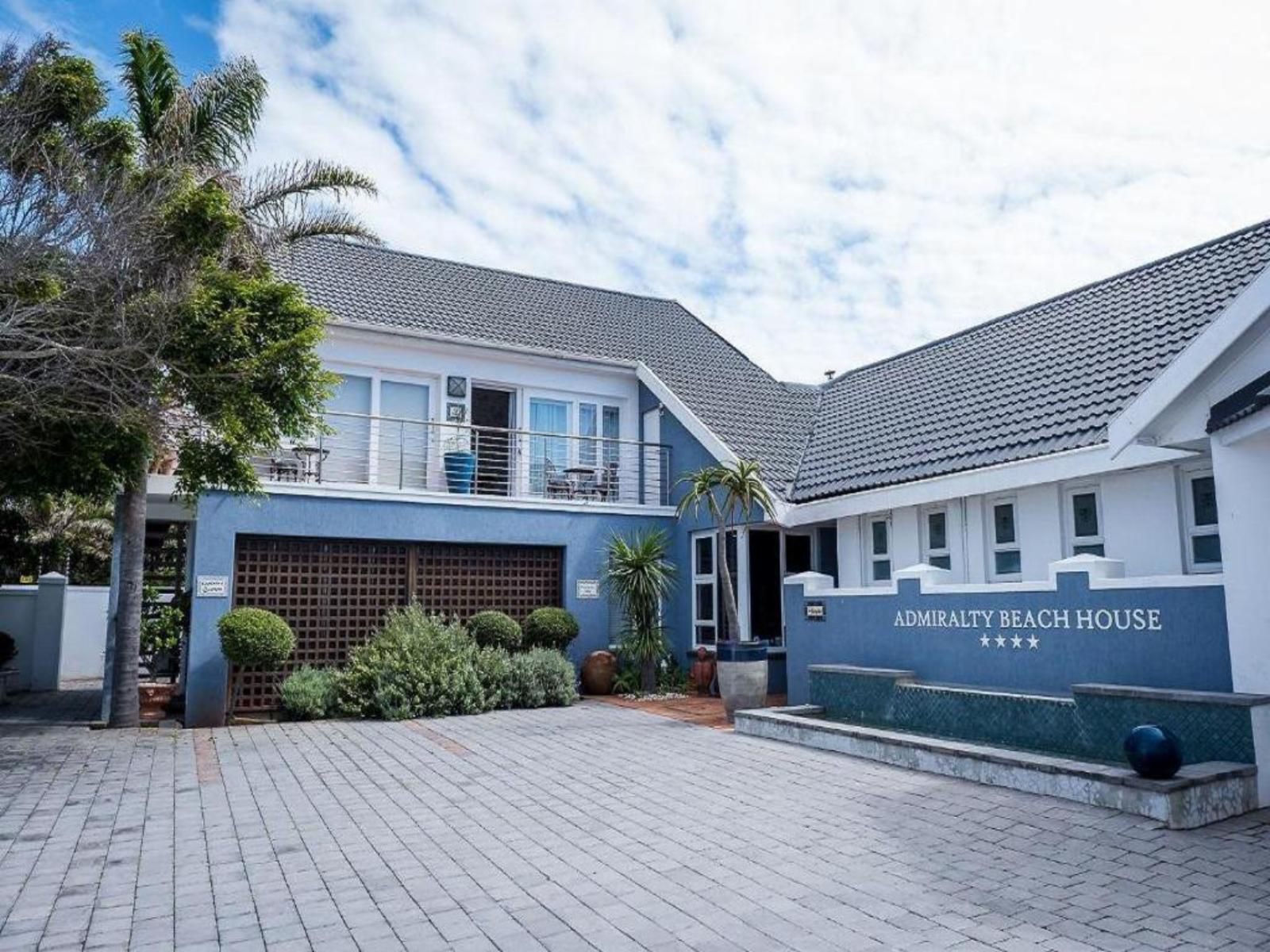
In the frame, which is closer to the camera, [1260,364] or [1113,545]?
[1260,364]

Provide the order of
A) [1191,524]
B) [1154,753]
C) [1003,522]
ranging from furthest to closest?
[1003,522]
[1191,524]
[1154,753]

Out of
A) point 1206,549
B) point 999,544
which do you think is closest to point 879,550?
point 999,544

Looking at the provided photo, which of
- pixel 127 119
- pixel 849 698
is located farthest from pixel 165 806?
pixel 127 119

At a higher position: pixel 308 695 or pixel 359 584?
pixel 359 584

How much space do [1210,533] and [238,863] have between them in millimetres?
9555

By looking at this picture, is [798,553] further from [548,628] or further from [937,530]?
[548,628]

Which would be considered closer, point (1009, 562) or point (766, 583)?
point (1009, 562)

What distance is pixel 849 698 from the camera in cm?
1148

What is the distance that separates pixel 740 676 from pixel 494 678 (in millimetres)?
3899

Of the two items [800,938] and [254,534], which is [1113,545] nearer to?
[800,938]

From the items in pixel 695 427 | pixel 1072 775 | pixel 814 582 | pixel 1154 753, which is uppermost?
pixel 695 427

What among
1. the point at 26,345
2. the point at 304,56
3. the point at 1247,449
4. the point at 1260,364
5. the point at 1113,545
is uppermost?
the point at 304,56

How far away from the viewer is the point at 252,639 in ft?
40.7

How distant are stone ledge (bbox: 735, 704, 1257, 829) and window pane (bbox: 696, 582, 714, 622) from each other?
20.2 ft
